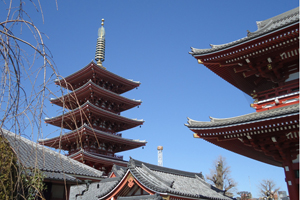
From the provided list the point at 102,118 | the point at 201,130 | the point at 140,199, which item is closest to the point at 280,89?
the point at 201,130

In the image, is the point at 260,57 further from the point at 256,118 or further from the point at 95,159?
the point at 95,159

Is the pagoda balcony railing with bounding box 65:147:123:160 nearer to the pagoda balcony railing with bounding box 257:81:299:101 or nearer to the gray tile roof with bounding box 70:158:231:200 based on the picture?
the gray tile roof with bounding box 70:158:231:200

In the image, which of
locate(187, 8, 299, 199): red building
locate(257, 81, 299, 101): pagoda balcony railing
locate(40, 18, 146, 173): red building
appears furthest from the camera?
locate(40, 18, 146, 173): red building

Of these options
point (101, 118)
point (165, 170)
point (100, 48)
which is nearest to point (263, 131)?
point (165, 170)

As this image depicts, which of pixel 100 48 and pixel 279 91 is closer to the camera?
pixel 279 91

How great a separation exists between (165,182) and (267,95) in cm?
552

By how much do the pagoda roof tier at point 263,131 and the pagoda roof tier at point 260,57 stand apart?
59.9 inches

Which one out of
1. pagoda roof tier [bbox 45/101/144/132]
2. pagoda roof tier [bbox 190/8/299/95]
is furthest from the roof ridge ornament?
pagoda roof tier [bbox 190/8/299/95]

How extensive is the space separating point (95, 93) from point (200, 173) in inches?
474

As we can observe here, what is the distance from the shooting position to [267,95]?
8.50 meters

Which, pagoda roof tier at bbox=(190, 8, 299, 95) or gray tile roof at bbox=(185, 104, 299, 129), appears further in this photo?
pagoda roof tier at bbox=(190, 8, 299, 95)

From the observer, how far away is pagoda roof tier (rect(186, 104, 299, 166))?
7102 mm

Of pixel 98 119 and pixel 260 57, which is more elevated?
pixel 98 119

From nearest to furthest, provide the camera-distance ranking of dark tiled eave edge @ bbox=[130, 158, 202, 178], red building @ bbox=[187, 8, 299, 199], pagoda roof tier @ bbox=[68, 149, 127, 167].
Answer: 1. red building @ bbox=[187, 8, 299, 199]
2. dark tiled eave edge @ bbox=[130, 158, 202, 178]
3. pagoda roof tier @ bbox=[68, 149, 127, 167]
